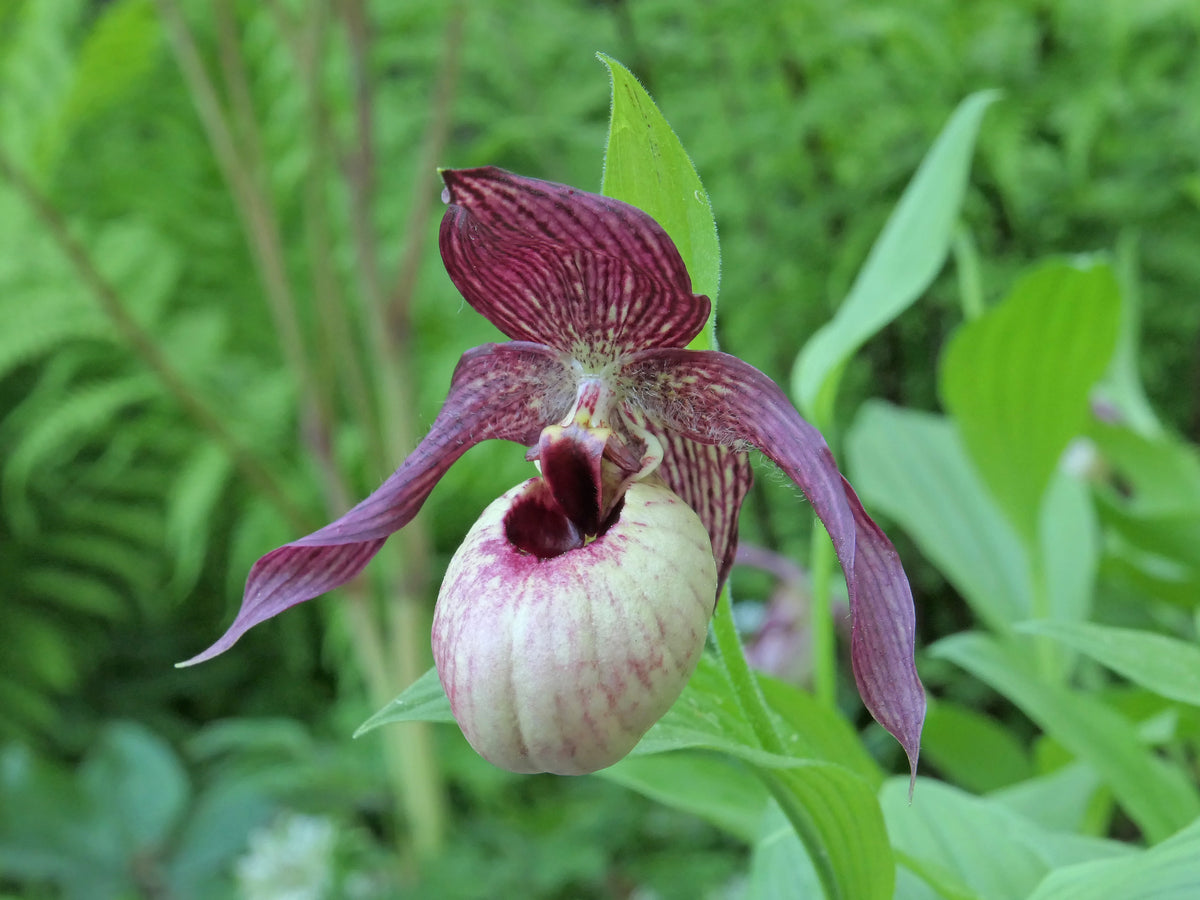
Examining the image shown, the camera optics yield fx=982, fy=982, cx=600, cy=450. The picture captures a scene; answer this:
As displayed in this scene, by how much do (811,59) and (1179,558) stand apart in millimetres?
746

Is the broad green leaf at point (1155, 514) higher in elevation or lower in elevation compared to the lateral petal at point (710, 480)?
lower

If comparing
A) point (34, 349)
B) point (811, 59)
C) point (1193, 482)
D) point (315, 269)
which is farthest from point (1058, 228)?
point (34, 349)

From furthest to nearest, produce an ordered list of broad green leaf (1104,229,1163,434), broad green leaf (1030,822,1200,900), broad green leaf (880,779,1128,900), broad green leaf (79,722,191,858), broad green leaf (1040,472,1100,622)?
broad green leaf (79,722,191,858), broad green leaf (1104,229,1163,434), broad green leaf (1040,472,1100,622), broad green leaf (880,779,1128,900), broad green leaf (1030,822,1200,900)

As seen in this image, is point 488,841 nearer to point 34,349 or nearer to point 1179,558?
point 1179,558

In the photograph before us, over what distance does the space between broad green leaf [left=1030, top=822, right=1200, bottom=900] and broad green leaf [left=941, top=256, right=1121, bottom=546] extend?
12.2 inches

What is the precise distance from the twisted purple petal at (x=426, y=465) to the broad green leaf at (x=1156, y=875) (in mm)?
223

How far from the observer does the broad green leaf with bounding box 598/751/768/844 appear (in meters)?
0.50

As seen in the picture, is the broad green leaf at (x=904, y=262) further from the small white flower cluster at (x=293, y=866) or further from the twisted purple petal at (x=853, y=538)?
the small white flower cluster at (x=293, y=866)

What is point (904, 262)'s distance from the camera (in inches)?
19.3

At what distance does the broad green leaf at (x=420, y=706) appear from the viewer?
300mm

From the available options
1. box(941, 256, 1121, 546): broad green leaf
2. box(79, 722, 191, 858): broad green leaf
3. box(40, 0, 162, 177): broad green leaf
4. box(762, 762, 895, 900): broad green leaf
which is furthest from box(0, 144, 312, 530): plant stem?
box(762, 762, 895, 900): broad green leaf

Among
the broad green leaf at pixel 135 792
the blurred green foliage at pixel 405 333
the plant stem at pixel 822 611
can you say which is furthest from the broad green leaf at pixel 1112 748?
the broad green leaf at pixel 135 792

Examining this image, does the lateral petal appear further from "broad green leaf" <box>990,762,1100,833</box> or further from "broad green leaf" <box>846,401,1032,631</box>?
"broad green leaf" <box>846,401,1032,631</box>

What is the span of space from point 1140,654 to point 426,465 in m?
0.24
